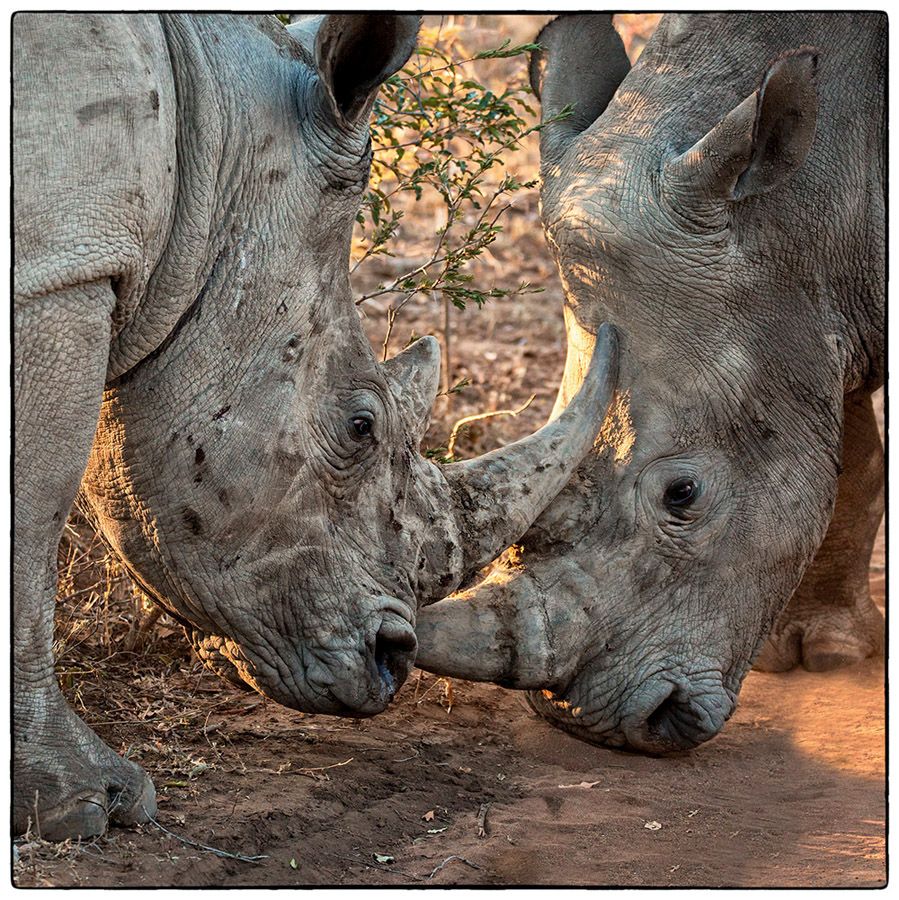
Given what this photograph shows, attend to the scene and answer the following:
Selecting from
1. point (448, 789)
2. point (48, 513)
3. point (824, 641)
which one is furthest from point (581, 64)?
point (48, 513)

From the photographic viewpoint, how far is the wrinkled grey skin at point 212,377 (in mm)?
4227

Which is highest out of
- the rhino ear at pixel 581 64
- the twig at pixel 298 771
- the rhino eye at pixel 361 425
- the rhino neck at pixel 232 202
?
the rhino ear at pixel 581 64

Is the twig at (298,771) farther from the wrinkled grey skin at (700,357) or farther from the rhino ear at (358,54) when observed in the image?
the rhino ear at (358,54)

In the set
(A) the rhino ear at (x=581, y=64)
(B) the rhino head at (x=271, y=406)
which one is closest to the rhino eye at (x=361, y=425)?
(B) the rhino head at (x=271, y=406)

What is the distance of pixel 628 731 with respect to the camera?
5.79m

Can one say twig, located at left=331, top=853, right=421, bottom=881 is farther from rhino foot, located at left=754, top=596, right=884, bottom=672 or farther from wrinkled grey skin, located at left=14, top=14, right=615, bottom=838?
rhino foot, located at left=754, top=596, right=884, bottom=672

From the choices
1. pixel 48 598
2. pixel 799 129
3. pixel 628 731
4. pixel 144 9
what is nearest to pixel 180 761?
pixel 48 598

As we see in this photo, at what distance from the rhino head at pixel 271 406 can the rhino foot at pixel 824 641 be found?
2735 millimetres

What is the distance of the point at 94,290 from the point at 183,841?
5.08 feet

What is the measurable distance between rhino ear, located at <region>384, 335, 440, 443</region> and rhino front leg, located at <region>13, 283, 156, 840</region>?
3.77 feet

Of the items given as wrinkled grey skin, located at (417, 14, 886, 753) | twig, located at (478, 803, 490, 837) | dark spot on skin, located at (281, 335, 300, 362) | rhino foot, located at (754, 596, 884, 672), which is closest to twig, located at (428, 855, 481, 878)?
twig, located at (478, 803, 490, 837)

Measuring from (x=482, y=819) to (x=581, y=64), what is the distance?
121 inches

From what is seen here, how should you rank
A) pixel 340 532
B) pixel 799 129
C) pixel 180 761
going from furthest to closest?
pixel 799 129 < pixel 180 761 < pixel 340 532

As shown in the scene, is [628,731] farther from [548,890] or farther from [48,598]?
[48,598]
